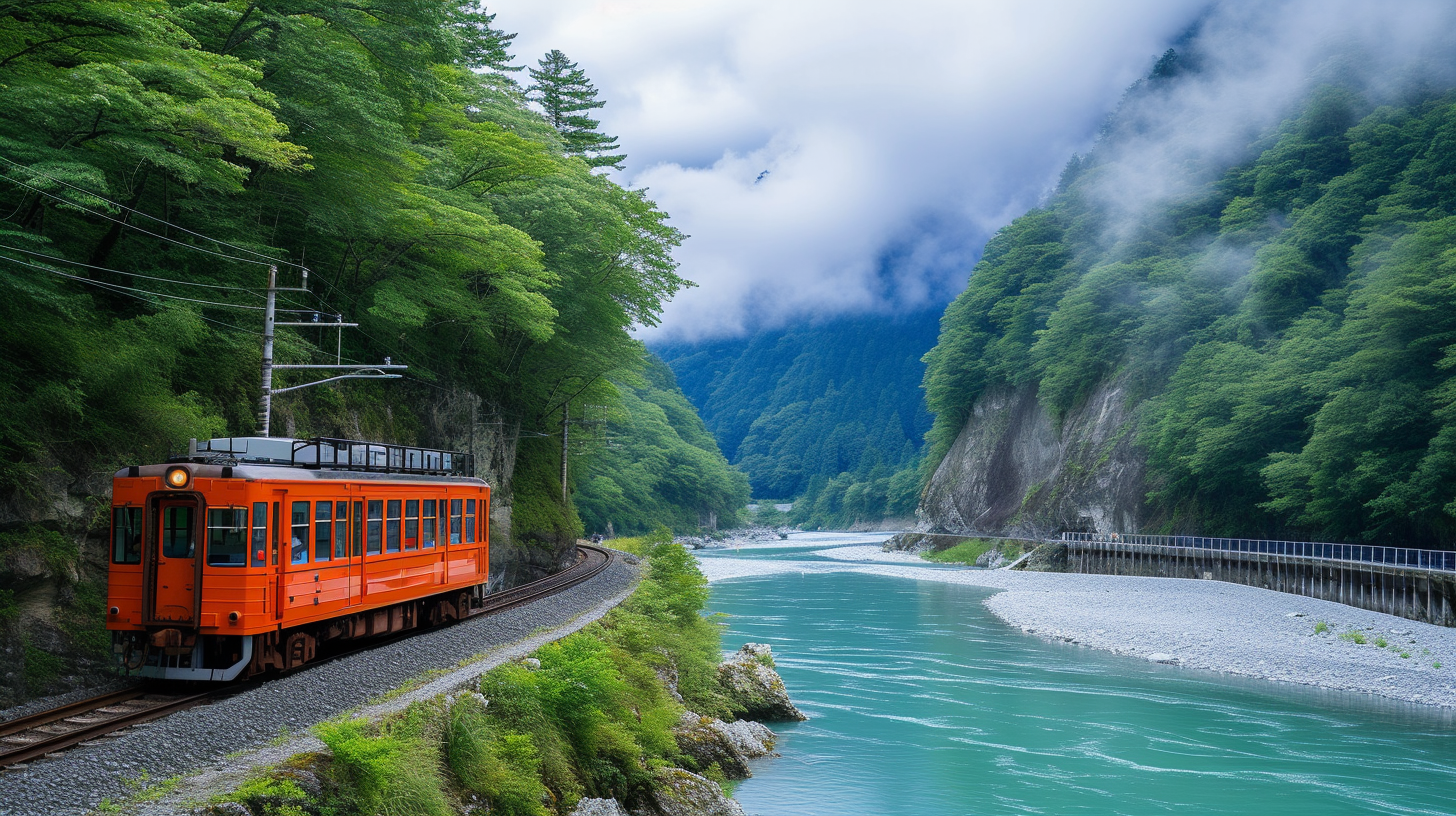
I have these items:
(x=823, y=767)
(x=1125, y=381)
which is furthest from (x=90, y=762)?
(x=1125, y=381)

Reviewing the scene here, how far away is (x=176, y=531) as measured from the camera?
12.7 metres

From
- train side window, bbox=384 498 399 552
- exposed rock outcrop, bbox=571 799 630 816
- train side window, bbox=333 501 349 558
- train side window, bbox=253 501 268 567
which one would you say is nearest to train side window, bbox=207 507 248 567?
train side window, bbox=253 501 268 567

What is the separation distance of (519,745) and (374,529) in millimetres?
5804

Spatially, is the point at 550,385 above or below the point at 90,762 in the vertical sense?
above

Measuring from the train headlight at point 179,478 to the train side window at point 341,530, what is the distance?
2.34m

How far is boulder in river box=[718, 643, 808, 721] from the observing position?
21.4 m

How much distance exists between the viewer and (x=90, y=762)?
896 cm

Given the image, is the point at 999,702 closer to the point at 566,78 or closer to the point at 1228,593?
the point at 1228,593

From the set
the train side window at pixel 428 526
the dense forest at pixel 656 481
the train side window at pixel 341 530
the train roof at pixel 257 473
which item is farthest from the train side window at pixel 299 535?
the dense forest at pixel 656 481

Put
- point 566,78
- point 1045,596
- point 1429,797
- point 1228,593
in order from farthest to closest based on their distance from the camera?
point 566,78
point 1045,596
point 1228,593
point 1429,797

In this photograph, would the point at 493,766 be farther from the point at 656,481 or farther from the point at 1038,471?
the point at 656,481

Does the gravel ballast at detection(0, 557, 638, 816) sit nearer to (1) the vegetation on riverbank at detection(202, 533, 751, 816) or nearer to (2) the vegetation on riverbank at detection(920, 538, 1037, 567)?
(1) the vegetation on riverbank at detection(202, 533, 751, 816)

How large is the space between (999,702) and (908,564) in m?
55.3

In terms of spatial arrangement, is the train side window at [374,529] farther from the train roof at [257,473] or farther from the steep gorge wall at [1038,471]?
the steep gorge wall at [1038,471]
